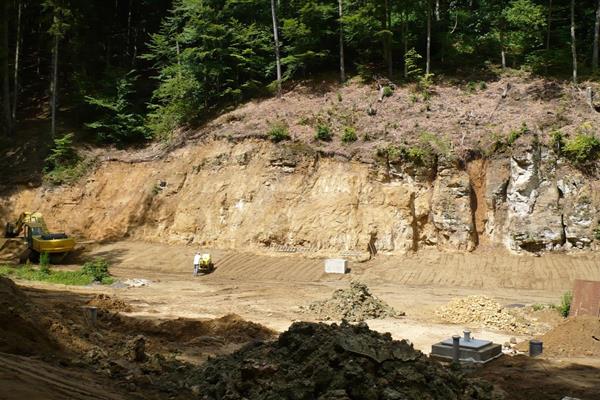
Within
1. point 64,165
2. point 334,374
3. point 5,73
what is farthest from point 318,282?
point 5,73

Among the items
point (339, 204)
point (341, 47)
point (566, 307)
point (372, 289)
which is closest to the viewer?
point (566, 307)

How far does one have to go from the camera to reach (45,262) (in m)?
24.2

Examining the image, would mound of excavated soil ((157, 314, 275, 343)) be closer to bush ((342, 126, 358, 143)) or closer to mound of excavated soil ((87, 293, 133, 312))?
mound of excavated soil ((87, 293, 133, 312))

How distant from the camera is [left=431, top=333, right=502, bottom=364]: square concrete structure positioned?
38.8ft

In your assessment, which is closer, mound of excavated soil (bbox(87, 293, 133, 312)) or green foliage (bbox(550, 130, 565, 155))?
mound of excavated soil (bbox(87, 293, 133, 312))

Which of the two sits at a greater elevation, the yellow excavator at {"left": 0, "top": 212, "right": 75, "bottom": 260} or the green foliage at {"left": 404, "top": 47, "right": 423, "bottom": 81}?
the green foliage at {"left": 404, "top": 47, "right": 423, "bottom": 81}

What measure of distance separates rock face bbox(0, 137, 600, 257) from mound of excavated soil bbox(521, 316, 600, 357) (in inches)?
Result: 413

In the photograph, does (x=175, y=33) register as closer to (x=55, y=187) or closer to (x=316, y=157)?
(x=55, y=187)

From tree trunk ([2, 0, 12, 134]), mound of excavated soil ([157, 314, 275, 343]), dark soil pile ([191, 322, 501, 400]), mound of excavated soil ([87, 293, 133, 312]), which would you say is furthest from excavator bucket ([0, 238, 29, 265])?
dark soil pile ([191, 322, 501, 400])

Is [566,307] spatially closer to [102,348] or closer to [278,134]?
[102,348]

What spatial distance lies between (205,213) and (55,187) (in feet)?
33.4

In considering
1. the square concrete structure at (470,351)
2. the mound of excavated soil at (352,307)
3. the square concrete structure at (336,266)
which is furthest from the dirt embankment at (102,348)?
the square concrete structure at (336,266)

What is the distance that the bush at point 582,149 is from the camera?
23.7 meters

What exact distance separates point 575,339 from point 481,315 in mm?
3452
